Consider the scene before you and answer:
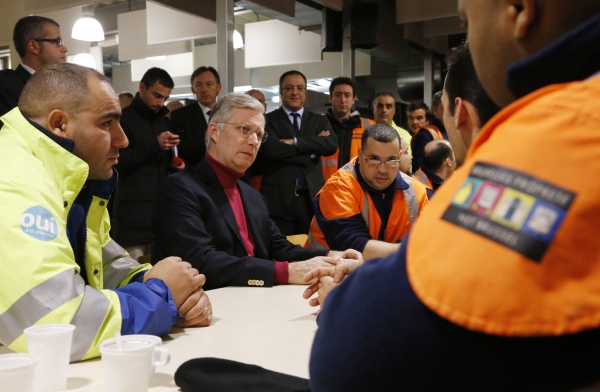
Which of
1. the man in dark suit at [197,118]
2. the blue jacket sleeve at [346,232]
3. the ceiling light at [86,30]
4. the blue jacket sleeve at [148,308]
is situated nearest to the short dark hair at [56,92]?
the blue jacket sleeve at [148,308]

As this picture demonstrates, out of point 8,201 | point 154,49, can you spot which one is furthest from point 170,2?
point 8,201

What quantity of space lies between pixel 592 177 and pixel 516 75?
160 millimetres

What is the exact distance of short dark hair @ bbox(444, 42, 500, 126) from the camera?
1.49 meters

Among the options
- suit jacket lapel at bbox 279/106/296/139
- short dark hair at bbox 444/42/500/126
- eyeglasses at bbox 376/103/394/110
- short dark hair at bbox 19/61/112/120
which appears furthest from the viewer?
eyeglasses at bbox 376/103/394/110

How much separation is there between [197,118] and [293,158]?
2.48ft

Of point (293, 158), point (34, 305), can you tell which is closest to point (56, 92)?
point (34, 305)

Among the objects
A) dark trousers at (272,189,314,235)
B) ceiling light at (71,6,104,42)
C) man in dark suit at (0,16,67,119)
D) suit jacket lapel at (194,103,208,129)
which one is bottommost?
dark trousers at (272,189,314,235)

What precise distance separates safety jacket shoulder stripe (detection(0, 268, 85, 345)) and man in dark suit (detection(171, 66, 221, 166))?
303 cm

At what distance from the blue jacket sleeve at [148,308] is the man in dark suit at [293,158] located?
2835 millimetres

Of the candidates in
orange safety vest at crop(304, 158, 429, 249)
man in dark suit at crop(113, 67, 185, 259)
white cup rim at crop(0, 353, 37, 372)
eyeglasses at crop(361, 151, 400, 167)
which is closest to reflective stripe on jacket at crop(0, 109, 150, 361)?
white cup rim at crop(0, 353, 37, 372)

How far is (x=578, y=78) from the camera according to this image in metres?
0.58

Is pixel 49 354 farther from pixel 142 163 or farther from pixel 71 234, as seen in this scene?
pixel 142 163

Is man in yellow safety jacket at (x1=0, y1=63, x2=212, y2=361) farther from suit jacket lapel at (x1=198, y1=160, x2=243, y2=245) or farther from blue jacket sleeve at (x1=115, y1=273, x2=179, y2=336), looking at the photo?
suit jacket lapel at (x1=198, y1=160, x2=243, y2=245)

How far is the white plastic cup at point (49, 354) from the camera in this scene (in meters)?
1.04
